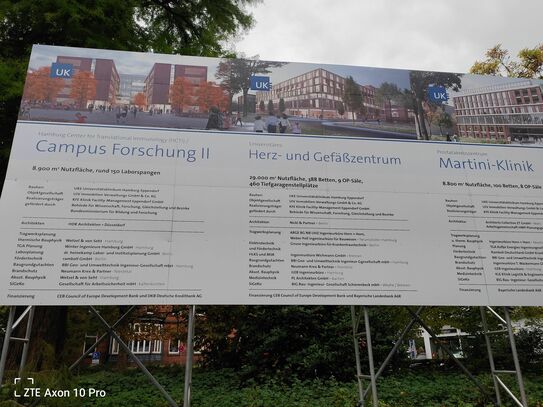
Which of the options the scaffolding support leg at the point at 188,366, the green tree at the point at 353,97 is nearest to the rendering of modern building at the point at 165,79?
the green tree at the point at 353,97

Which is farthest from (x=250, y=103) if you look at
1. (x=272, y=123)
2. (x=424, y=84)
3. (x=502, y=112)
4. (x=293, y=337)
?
(x=293, y=337)

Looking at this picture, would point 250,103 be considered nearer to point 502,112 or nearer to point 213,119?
point 213,119

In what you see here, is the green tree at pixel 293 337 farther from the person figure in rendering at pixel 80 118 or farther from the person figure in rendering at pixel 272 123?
the person figure in rendering at pixel 80 118

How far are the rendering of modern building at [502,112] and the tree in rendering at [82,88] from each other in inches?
165

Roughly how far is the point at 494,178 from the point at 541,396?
4.31m

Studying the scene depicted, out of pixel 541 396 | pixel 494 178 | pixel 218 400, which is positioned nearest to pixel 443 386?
pixel 541 396

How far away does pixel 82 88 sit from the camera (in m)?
4.62

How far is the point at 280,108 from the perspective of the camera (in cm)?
484

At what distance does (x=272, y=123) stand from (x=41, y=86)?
2476mm

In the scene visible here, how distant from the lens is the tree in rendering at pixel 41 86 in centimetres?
449

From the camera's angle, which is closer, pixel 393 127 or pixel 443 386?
pixel 393 127

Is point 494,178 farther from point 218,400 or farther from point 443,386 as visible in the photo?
point 218,400

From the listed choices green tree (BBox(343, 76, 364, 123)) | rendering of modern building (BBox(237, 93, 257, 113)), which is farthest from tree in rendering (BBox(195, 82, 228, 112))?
green tree (BBox(343, 76, 364, 123))

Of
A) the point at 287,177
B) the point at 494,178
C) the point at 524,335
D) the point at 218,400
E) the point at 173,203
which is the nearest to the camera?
the point at 173,203
